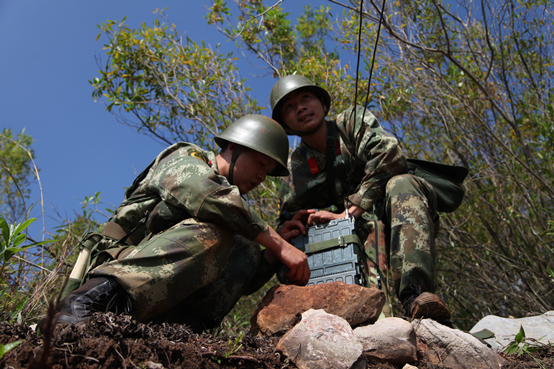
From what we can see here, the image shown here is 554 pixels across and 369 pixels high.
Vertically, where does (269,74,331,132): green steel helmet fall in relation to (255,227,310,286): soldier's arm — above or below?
above

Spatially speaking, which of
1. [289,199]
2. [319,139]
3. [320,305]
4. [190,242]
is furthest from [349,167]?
[190,242]

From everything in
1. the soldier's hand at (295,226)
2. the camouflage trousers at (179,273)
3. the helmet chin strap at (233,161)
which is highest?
the helmet chin strap at (233,161)

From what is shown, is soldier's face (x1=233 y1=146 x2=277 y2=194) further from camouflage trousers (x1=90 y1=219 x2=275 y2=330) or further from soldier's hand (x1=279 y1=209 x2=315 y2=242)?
camouflage trousers (x1=90 y1=219 x2=275 y2=330)

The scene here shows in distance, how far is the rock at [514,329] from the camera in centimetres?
229

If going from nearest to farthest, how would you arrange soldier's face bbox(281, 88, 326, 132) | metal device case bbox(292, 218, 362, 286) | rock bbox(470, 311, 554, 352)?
1. rock bbox(470, 311, 554, 352)
2. metal device case bbox(292, 218, 362, 286)
3. soldier's face bbox(281, 88, 326, 132)

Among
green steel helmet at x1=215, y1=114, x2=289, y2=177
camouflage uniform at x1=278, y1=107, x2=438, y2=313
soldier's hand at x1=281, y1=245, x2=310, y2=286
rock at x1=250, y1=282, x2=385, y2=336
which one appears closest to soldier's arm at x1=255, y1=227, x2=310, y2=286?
soldier's hand at x1=281, y1=245, x2=310, y2=286

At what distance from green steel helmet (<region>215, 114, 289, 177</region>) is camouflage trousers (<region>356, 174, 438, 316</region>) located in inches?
31.1

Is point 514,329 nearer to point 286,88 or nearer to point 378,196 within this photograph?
point 378,196

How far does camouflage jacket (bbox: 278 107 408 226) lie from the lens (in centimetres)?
291

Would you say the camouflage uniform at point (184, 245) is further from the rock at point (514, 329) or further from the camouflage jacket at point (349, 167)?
the rock at point (514, 329)

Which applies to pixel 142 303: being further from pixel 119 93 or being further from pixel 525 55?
pixel 525 55

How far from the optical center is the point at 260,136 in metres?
2.86

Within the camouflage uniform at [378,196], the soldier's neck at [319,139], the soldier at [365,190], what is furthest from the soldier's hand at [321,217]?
the soldier's neck at [319,139]

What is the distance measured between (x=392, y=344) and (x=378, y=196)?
128cm
